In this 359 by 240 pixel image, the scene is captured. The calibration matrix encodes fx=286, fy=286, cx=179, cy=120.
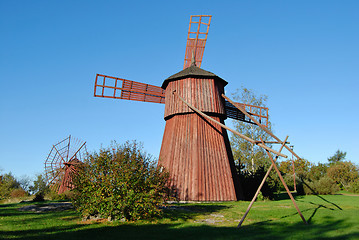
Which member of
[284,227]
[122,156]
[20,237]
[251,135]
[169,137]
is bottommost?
[20,237]

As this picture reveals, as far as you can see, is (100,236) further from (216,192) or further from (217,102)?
(217,102)

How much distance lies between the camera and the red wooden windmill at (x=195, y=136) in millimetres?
16953

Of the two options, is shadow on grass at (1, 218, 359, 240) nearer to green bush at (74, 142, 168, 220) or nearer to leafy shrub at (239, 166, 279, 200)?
green bush at (74, 142, 168, 220)

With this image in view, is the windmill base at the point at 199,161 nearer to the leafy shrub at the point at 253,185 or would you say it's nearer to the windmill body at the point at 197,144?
the windmill body at the point at 197,144

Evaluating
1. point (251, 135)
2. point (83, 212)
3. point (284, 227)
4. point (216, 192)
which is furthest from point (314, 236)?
point (251, 135)

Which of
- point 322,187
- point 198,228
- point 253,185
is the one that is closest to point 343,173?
point 322,187

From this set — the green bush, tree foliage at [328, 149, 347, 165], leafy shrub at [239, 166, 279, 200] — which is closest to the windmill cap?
leafy shrub at [239, 166, 279, 200]

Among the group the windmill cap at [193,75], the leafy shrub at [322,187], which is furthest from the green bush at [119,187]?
the leafy shrub at [322,187]

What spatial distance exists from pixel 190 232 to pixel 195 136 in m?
10.3

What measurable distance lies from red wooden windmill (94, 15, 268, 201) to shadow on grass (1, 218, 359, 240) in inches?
308

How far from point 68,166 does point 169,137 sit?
9500mm

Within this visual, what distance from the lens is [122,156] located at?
10.2 metres

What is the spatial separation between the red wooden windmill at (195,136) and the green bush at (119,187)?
6.60 m

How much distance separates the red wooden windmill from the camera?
17.0 m
